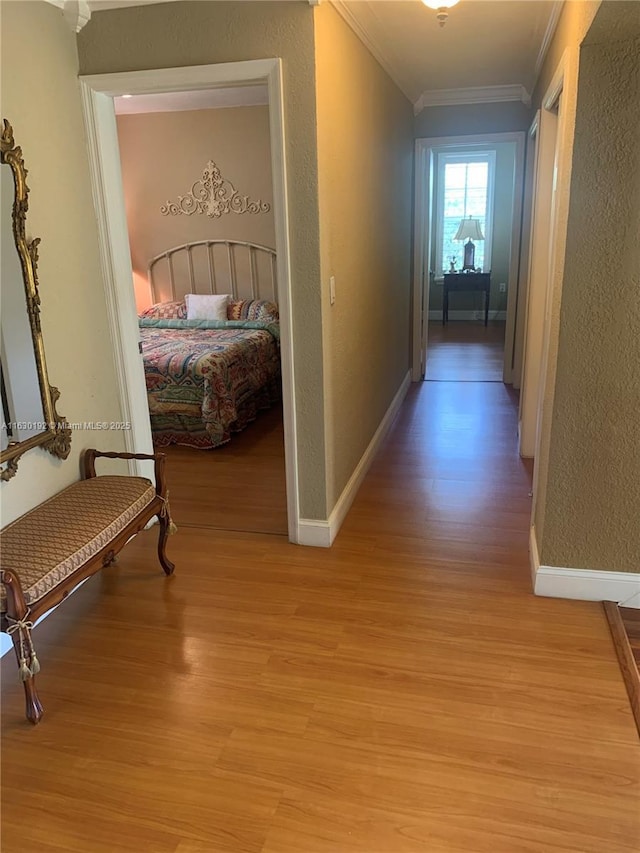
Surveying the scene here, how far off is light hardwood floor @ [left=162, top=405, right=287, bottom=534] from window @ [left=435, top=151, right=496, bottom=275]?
555 centimetres

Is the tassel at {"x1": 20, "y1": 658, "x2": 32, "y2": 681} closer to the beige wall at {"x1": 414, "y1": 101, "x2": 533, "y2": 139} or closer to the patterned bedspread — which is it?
the patterned bedspread

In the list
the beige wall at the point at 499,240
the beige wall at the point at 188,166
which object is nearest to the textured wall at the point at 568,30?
the beige wall at the point at 188,166

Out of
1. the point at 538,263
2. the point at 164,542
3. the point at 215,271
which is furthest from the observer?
the point at 215,271

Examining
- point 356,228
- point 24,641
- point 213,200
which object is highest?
point 213,200

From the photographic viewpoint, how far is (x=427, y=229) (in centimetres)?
552

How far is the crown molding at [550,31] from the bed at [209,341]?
252cm

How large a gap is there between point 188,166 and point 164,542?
4249 mm

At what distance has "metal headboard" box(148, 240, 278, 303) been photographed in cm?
589

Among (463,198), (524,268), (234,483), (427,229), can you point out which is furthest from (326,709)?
(463,198)

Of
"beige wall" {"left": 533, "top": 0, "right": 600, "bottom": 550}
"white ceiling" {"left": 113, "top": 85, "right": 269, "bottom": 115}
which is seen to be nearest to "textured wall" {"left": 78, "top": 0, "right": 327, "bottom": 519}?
"beige wall" {"left": 533, "top": 0, "right": 600, "bottom": 550}

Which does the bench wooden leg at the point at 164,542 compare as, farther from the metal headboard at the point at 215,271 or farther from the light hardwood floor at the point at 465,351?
the light hardwood floor at the point at 465,351

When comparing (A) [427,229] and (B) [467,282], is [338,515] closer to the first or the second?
Answer: (A) [427,229]

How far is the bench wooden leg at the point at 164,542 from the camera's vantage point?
279 centimetres

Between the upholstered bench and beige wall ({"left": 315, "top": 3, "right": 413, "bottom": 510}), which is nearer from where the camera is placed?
the upholstered bench
